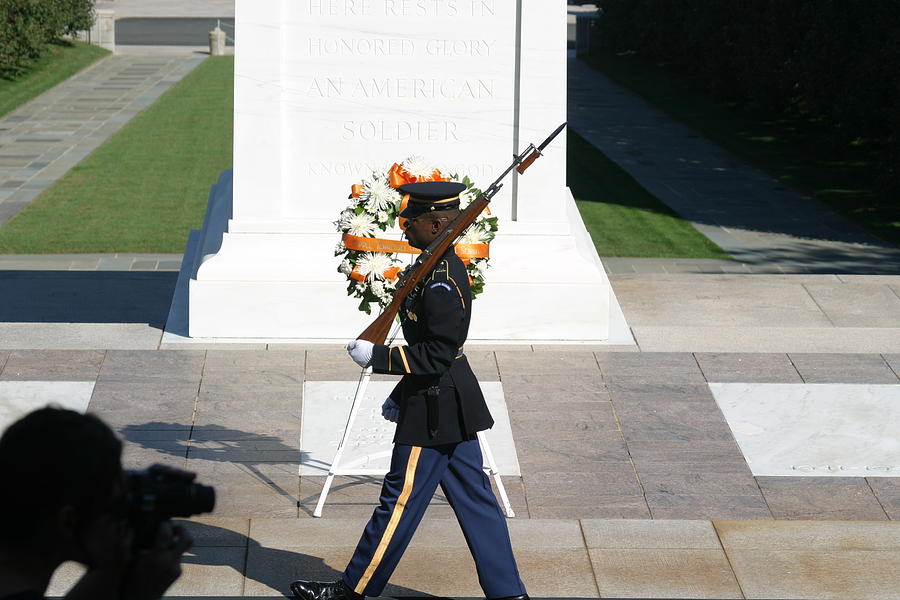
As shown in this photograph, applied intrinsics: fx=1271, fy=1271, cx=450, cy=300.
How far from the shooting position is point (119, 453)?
2342 millimetres

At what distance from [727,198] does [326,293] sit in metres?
10.1

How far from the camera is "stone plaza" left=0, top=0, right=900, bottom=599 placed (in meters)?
5.32

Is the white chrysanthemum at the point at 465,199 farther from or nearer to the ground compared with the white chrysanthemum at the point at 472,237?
farther from the ground

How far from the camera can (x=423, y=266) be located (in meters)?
4.76

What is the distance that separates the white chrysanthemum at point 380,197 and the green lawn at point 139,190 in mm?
8346

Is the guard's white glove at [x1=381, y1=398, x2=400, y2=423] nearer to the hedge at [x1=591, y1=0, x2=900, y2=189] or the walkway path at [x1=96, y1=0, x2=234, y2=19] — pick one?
the hedge at [x1=591, y1=0, x2=900, y2=189]

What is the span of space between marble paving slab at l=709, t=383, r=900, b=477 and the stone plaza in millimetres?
16

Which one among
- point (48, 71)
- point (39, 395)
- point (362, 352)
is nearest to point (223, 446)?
point (39, 395)

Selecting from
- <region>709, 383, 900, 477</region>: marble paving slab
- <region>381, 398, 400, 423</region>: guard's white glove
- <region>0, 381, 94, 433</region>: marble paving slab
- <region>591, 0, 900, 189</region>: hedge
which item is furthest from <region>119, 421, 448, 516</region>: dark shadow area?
<region>591, 0, 900, 189</region>: hedge

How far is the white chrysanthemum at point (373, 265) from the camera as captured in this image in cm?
582

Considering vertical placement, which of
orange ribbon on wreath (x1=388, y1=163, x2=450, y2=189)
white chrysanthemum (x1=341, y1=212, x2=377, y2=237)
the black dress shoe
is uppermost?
orange ribbon on wreath (x1=388, y1=163, x2=450, y2=189)

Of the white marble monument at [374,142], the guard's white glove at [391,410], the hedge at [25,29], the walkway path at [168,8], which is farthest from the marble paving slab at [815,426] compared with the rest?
the walkway path at [168,8]

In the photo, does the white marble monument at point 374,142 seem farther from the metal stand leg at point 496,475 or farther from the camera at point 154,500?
the camera at point 154,500

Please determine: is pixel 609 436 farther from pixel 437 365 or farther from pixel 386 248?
pixel 437 365
